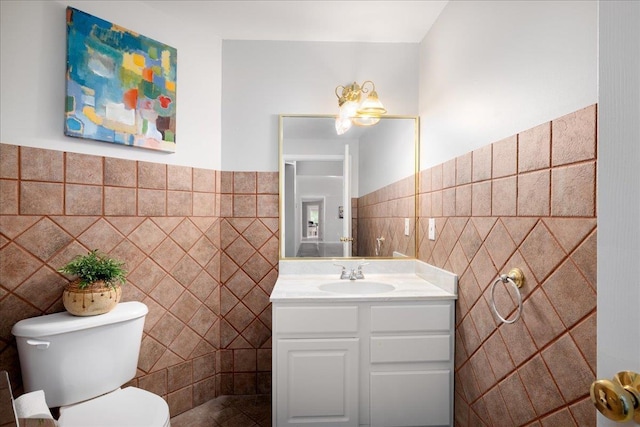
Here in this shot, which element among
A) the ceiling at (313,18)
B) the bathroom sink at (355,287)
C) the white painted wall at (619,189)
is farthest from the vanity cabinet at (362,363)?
the ceiling at (313,18)

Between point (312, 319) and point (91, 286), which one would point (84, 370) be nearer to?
point (91, 286)

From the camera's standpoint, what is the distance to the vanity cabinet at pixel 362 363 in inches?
65.0

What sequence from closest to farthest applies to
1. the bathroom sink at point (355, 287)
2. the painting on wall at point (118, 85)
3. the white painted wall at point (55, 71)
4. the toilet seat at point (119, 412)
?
the toilet seat at point (119, 412) < the white painted wall at point (55, 71) < the painting on wall at point (118, 85) < the bathroom sink at point (355, 287)

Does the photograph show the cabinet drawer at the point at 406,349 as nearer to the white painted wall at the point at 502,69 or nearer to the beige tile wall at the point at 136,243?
the white painted wall at the point at 502,69

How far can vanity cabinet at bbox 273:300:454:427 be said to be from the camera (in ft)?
5.42

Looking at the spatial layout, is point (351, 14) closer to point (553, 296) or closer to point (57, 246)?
point (553, 296)

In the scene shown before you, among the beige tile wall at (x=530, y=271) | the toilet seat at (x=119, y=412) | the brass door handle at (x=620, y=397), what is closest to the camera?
the brass door handle at (x=620, y=397)

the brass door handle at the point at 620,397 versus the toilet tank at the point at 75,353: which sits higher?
the brass door handle at the point at 620,397

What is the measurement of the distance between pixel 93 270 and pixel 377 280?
1.52m

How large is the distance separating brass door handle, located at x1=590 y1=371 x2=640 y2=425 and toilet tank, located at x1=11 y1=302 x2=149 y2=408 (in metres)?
1.68

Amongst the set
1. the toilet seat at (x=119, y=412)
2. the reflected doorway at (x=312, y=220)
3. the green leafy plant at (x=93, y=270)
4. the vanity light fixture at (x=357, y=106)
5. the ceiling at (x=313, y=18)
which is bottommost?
the toilet seat at (x=119, y=412)

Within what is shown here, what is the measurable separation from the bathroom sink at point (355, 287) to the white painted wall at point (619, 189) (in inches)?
58.6

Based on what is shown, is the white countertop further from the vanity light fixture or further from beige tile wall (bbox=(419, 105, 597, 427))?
the vanity light fixture

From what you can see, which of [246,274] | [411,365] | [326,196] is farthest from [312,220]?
[411,365]
